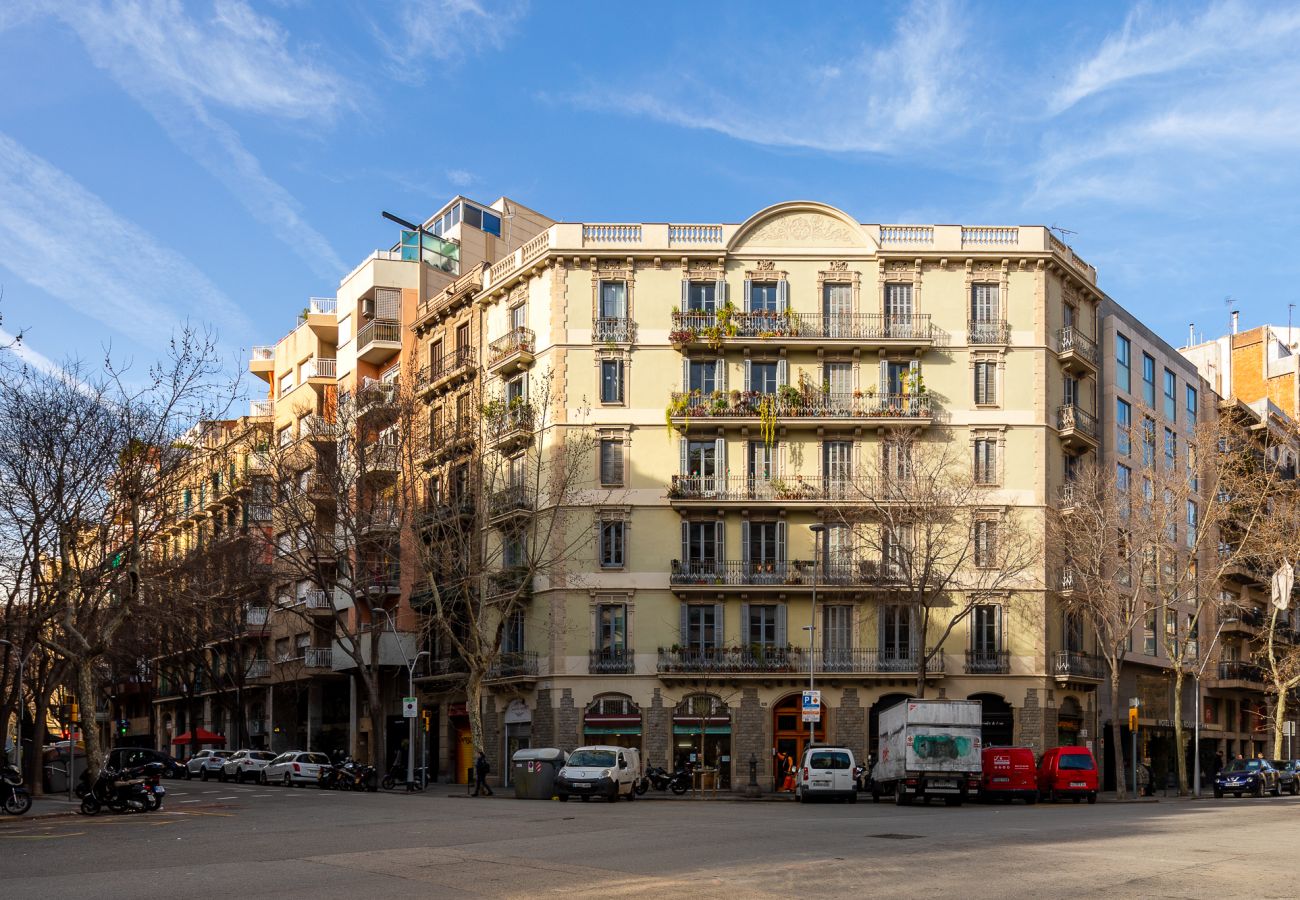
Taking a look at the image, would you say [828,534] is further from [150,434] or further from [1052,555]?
[150,434]

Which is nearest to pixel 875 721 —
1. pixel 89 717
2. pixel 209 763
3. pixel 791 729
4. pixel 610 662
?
pixel 791 729

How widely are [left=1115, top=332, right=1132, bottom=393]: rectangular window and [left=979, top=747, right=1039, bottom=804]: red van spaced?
22.2 m

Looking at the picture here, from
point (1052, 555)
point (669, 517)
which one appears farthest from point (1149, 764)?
point (669, 517)

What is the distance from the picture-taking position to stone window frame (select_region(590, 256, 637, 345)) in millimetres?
55000

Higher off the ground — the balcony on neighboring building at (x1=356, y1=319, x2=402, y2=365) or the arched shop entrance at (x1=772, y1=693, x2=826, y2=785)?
the balcony on neighboring building at (x1=356, y1=319, x2=402, y2=365)

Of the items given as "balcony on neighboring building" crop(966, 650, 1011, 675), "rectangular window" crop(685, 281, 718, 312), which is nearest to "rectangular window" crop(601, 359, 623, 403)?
"rectangular window" crop(685, 281, 718, 312)

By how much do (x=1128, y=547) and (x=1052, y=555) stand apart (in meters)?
2.78

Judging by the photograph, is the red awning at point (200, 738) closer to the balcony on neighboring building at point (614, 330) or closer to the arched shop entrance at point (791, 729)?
the balcony on neighboring building at point (614, 330)

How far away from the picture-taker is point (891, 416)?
175ft

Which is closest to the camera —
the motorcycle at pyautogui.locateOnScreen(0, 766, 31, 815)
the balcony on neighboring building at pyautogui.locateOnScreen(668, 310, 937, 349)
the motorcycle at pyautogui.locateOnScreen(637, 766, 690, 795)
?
the motorcycle at pyautogui.locateOnScreen(0, 766, 31, 815)

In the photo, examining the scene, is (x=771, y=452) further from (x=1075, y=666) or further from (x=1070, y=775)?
(x=1070, y=775)

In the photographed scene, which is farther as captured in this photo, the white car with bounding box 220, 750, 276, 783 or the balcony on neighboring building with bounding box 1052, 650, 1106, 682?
the white car with bounding box 220, 750, 276, 783

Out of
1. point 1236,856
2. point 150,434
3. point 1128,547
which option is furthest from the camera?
point 1128,547

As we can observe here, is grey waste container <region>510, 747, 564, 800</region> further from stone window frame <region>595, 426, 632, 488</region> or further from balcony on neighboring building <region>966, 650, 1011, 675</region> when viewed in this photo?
balcony on neighboring building <region>966, 650, 1011, 675</region>
